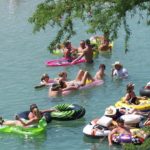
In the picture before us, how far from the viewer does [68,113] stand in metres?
18.3

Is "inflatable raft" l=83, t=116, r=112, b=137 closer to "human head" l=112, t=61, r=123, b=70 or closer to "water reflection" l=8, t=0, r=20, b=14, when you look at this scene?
"human head" l=112, t=61, r=123, b=70

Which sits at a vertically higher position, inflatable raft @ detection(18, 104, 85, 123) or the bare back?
the bare back

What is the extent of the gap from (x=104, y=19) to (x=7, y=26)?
81.5ft

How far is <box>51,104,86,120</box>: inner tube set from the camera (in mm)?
18297

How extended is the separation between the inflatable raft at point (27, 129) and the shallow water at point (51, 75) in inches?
6.2

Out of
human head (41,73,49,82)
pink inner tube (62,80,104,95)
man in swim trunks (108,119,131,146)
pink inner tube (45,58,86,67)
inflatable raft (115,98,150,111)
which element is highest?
pink inner tube (45,58,86,67)

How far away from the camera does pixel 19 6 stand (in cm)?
4269

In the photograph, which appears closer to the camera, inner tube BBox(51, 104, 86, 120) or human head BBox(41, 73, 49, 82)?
inner tube BBox(51, 104, 86, 120)

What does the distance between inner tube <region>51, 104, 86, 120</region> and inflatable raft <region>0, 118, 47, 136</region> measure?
2.83 ft

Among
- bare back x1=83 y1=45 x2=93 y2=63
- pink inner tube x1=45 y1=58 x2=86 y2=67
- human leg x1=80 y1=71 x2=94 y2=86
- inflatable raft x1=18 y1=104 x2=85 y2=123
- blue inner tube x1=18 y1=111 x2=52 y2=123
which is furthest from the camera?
pink inner tube x1=45 y1=58 x2=86 y2=67

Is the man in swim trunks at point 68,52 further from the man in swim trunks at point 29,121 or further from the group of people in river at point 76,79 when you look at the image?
the man in swim trunks at point 29,121

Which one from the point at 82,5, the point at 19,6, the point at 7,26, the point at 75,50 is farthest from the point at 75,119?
the point at 19,6

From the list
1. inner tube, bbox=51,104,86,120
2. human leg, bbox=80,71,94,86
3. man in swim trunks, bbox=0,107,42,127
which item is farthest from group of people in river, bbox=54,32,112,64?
man in swim trunks, bbox=0,107,42,127

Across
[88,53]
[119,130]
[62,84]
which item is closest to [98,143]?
[119,130]
